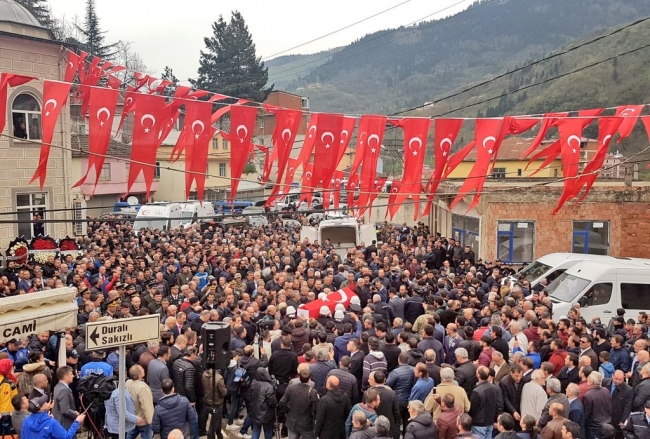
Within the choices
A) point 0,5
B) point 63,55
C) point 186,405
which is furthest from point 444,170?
point 0,5

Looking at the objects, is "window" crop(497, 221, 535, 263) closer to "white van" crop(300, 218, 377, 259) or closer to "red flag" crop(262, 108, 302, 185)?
"white van" crop(300, 218, 377, 259)

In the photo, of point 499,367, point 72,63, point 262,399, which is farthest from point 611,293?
point 72,63

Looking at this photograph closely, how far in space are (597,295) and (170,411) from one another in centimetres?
982

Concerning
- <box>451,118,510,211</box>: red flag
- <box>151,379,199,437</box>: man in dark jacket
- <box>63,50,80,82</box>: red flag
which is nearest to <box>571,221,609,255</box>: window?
<box>451,118,510,211</box>: red flag

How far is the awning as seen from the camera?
7.43 meters

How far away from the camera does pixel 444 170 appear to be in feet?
43.1

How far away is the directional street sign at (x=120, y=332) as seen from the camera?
5.77m

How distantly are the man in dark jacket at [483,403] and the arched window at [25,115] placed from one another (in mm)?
19537

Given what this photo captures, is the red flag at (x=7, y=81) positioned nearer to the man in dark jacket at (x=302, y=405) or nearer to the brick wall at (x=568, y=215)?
the man in dark jacket at (x=302, y=405)

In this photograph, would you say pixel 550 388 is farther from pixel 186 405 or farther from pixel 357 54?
pixel 357 54

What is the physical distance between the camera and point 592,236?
2112 centimetres

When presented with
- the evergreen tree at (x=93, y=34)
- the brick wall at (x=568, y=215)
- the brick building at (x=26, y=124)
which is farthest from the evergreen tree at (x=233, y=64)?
the brick wall at (x=568, y=215)

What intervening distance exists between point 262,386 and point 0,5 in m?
20.9

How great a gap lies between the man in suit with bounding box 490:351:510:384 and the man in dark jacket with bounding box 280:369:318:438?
250cm
